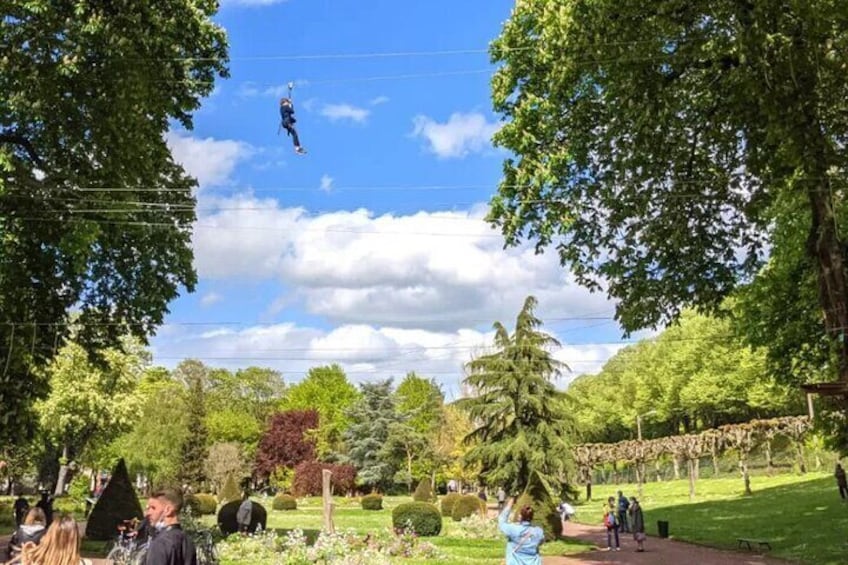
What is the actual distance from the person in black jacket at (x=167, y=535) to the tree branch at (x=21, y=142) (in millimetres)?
13359

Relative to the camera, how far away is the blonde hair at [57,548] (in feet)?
15.3

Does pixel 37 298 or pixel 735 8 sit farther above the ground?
pixel 735 8

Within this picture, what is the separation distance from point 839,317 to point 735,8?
5.18 m

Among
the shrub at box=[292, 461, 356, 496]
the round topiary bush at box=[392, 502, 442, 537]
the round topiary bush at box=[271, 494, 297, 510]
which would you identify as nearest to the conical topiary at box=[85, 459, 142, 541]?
the round topiary bush at box=[392, 502, 442, 537]

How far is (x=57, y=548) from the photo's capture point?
469cm

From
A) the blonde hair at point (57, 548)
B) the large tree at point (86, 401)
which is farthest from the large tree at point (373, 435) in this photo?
the blonde hair at point (57, 548)

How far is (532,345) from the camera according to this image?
29.4 m

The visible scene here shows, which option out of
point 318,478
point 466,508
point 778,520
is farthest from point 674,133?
point 318,478

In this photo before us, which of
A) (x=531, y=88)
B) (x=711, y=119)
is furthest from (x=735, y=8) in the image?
(x=531, y=88)

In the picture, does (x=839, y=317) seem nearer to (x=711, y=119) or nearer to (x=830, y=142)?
(x=830, y=142)

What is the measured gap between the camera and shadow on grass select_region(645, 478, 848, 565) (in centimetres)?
1997

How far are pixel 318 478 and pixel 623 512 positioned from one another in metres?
34.5

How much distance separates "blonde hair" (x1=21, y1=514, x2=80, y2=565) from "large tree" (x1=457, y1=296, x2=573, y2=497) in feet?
80.7

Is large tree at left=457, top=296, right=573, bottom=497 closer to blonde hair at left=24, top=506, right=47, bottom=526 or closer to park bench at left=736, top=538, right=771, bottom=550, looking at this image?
park bench at left=736, top=538, right=771, bottom=550
